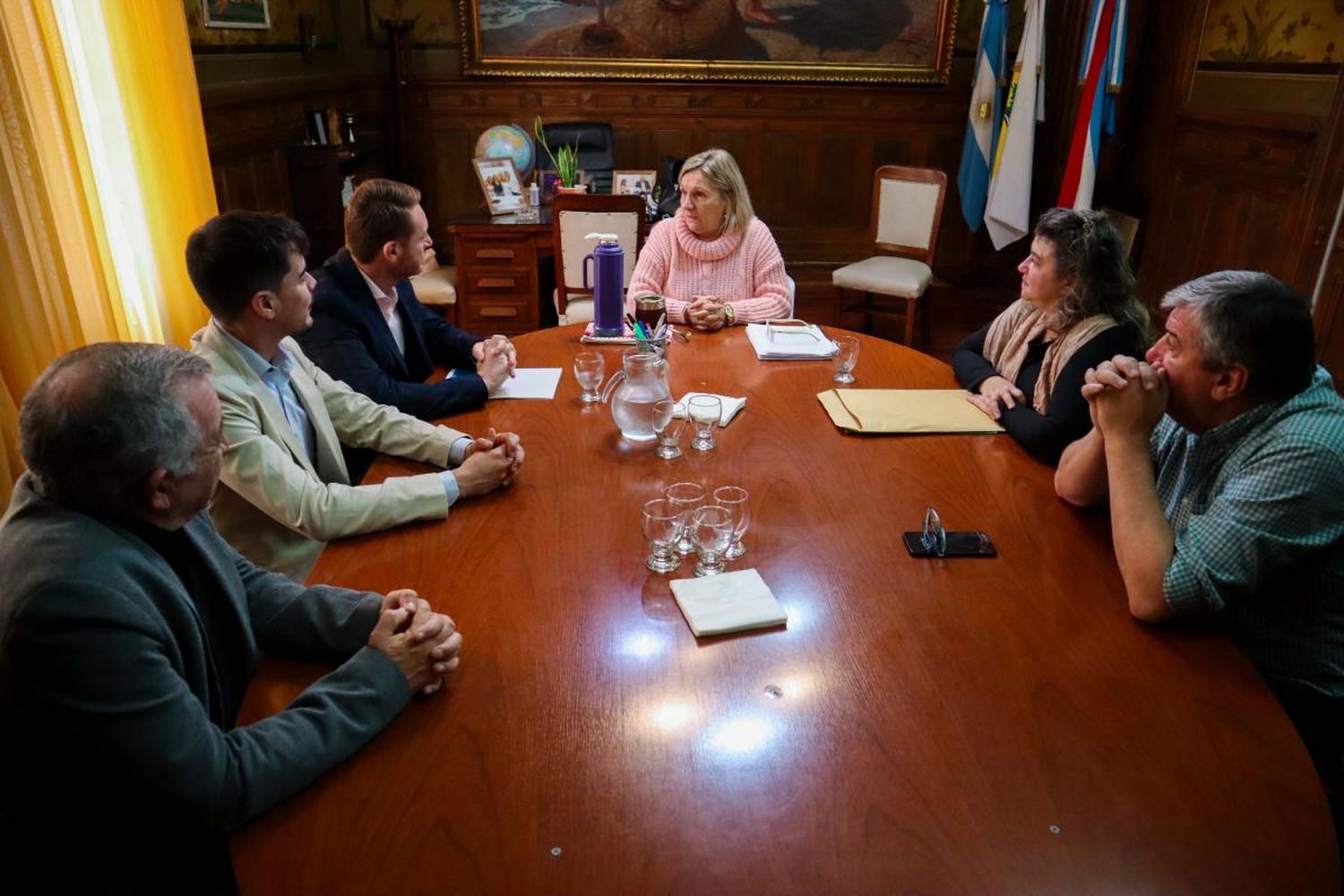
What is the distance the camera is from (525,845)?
872 millimetres

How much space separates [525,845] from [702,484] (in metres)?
0.83

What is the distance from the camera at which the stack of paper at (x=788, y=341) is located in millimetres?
2350

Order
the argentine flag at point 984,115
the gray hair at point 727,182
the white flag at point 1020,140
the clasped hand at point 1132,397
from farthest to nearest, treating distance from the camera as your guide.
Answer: the argentine flag at point 984,115, the white flag at point 1020,140, the gray hair at point 727,182, the clasped hand at point 1132,397

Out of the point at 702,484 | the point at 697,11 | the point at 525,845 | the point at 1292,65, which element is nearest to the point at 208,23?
the point at 697,11

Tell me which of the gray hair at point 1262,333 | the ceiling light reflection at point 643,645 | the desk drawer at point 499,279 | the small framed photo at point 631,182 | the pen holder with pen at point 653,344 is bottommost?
the desk drawer at point 499,279


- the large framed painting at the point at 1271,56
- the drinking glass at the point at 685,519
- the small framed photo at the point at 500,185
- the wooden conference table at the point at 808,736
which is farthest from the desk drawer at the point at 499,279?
the large framed painting at the point at 1271,56

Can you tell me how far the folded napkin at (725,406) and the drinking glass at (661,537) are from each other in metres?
0.54

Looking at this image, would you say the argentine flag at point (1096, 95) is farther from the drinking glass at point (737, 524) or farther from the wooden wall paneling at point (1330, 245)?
the drinking glass at point (737, 524)

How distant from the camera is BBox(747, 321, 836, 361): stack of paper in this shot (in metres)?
2.35

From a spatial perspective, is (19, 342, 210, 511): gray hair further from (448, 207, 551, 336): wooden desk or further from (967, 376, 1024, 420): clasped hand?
(448, 207, 551, 336): wooden desk

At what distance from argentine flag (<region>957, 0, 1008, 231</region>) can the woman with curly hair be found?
11.8 ft

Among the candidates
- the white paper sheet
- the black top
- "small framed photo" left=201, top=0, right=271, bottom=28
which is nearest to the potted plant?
"small framed photo" left=201, top=0, right=271, bottom=28

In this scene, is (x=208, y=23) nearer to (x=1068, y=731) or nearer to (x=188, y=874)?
(x=188, y=874)

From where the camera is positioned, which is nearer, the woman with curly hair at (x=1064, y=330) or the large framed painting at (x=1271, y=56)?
the woman with curly hair at (x=1064, y=330)
